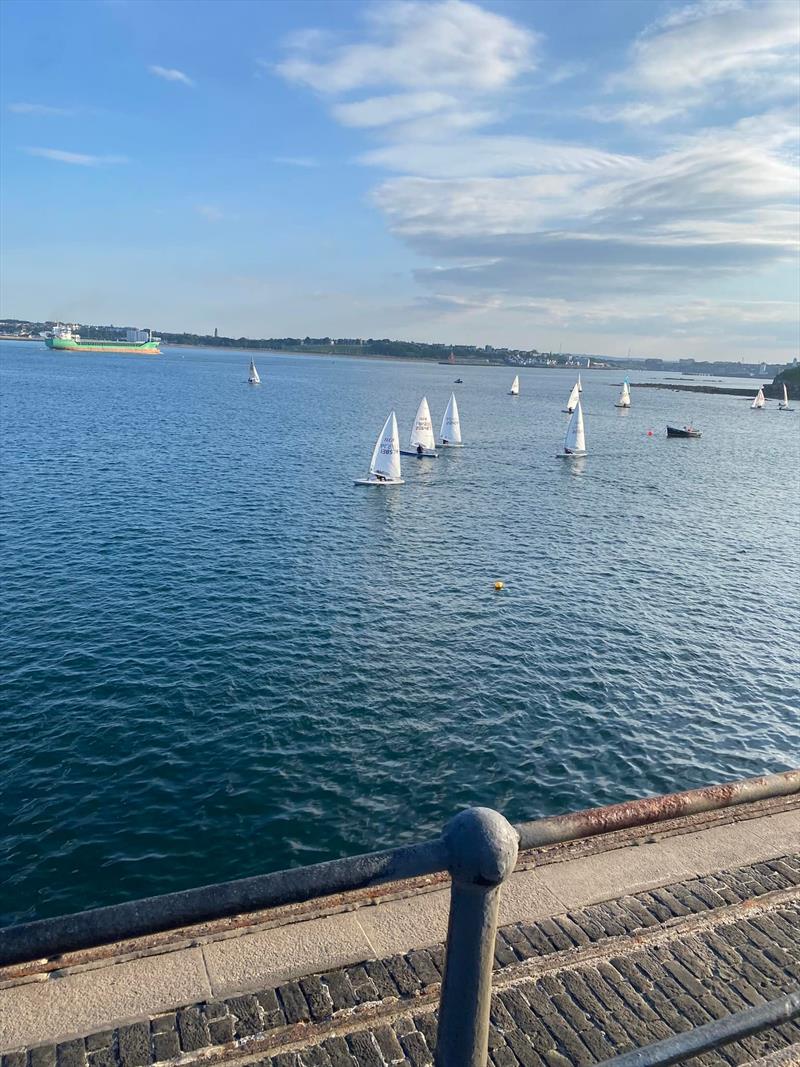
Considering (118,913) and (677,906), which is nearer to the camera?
(118,913)

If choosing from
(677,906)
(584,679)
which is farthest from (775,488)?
(677,906)

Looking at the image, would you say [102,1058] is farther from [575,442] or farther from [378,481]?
[575,442]

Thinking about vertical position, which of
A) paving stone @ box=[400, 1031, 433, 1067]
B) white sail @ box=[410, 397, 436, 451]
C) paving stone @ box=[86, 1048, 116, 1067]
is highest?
white sail @ box=[410, 397, 436, 451]

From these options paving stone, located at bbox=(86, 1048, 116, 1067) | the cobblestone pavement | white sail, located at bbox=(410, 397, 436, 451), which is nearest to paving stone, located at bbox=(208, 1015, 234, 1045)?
the cobblestone pavement

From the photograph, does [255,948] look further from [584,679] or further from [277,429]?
[277,429]

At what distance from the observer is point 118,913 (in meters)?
2.95

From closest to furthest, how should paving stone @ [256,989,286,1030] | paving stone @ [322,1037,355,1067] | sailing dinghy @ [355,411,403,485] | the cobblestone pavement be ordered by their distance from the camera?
paving stone @ [322,1037,355,1067]
the cobblestone pavement
paving stone @ [256,989,286,1030]
sailing dinghy @ [355,411,403,485]

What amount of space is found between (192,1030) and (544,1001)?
349 centimetres

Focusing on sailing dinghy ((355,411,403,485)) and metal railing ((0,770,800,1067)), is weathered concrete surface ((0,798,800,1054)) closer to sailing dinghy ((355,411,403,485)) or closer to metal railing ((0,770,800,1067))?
metal railing ((0,770,800,1067))

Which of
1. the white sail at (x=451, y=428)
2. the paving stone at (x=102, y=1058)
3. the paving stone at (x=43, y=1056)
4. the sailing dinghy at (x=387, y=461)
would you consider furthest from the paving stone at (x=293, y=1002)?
the white sail at (x=451, y=428)

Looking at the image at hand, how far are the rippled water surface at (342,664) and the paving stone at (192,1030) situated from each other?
9.82 meters

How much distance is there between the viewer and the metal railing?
2.66m

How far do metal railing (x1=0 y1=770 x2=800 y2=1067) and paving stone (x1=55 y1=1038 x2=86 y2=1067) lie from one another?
5.37 metres

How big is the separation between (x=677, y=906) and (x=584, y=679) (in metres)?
18.1
